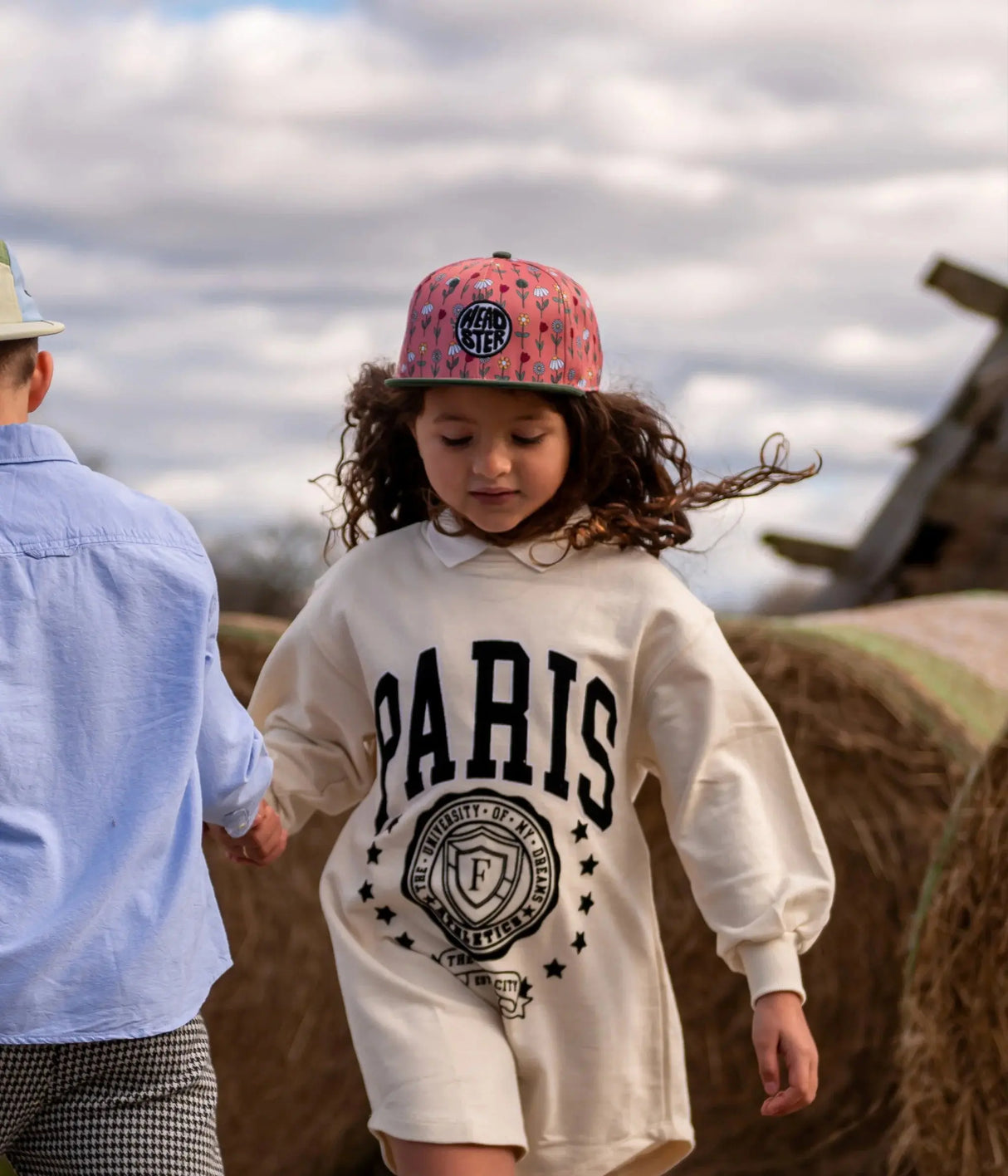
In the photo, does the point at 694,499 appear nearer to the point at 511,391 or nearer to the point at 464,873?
the point at 511,391

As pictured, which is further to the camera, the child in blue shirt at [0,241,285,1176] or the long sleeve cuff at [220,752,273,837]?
the long sleeve cuff at [220,752,273,837]

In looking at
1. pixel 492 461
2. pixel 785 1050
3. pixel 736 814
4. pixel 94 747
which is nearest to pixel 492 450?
pixel 492 461

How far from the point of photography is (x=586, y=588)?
223cm

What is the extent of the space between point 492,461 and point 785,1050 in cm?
79

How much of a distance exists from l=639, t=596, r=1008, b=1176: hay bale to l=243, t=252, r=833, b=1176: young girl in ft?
4.91

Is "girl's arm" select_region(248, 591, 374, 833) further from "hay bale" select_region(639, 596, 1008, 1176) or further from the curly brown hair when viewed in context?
"hay bale" select_region(639, 596, 1008, 1176)

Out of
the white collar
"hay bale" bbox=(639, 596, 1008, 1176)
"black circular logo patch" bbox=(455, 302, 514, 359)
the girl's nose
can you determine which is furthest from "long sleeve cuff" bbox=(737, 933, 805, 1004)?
"hay bale" bbox=(639, 596, 1008, 1176)

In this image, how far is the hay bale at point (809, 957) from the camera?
3699 mm

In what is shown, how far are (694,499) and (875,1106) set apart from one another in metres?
1.91

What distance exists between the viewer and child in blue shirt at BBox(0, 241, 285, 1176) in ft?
5.76

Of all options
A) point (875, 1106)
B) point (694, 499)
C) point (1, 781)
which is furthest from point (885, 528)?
point (1, 781)

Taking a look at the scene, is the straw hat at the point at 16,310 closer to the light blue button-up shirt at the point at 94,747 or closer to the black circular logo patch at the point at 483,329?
the light blue button-up shirt at the point at 94,747

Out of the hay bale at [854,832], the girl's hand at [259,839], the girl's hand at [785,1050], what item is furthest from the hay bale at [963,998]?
the girl's hand at [259,839]

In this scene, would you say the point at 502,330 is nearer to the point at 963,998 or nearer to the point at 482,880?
the point at 482,880
